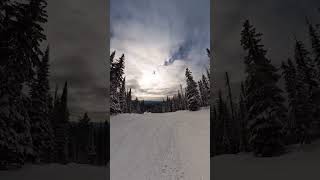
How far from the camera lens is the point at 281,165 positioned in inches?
222

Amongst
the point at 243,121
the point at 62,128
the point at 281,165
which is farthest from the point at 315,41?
the point at 62,128

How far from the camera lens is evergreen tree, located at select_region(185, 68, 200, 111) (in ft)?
21.4

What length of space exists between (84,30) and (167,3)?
1.73 meters

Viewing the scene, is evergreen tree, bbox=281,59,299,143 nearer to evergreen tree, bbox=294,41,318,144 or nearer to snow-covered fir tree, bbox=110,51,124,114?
evergreen tree, bbox=294,41,318,144

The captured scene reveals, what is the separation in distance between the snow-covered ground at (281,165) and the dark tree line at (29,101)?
87.3 inches

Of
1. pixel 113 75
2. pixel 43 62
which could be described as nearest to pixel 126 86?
pixel 113 75

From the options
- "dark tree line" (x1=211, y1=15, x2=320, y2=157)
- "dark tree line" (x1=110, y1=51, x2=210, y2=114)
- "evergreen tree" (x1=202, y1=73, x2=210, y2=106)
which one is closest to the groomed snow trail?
"dark tree line" (x1=110, y1=51, x2=210, y2=114)

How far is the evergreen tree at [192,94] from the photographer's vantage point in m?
6.52

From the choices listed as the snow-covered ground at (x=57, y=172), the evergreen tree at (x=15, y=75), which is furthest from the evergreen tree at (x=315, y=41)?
the evergreen tree at (x=15, y=75)

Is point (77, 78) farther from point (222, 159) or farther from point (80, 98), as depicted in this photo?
point (222, 159)

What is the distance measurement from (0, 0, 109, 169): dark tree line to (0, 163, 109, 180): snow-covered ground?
3.7 inches

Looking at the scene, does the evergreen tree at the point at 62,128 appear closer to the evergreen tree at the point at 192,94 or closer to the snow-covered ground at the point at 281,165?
the evergreen tree at the point at 192,94

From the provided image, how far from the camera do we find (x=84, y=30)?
18.1 ft

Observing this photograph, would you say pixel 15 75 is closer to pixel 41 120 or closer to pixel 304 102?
pixel 41 120
